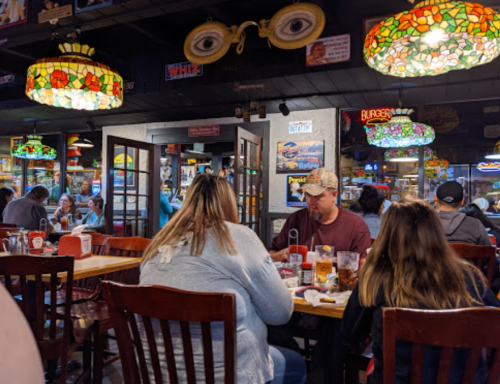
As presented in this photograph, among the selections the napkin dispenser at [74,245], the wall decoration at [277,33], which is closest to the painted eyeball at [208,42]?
the wall decoration at [277,33]

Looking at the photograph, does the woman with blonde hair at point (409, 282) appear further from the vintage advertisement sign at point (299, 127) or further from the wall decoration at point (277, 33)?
the vintage advertisement sign at point (299, 127)

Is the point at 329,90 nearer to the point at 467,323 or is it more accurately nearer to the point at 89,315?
the point at 89,315

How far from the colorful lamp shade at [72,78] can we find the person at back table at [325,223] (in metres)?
1.89

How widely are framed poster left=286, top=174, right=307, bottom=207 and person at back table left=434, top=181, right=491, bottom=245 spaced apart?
10.6 ft

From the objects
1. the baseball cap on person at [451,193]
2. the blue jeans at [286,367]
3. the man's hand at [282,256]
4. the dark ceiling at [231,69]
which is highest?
the dark ceiling at [231,69]

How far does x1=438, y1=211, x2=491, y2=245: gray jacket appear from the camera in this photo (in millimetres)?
3145

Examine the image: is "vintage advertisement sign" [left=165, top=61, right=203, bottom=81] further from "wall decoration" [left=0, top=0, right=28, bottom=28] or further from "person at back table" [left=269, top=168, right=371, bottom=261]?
"person at back table" [left=269, top=168, right=371, bottom=261]

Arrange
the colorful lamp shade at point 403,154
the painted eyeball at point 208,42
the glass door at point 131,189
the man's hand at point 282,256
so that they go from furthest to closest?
the colorful lamp shade at point 403,154 < the glass door at point 131,189 < the painted eyeball at point 208,42 < the man's hand at point 282,256

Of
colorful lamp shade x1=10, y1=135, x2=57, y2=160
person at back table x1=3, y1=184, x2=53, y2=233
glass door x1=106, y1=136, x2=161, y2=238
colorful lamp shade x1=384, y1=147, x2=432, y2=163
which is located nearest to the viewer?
person at back table x1=3, y1=184, x2=53, y2=233

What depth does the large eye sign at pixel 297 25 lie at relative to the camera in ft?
10.7

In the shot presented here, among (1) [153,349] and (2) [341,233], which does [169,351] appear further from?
(2) [341,233]

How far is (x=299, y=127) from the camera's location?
20.8 feet

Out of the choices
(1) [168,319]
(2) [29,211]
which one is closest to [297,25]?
(1) [168,319]

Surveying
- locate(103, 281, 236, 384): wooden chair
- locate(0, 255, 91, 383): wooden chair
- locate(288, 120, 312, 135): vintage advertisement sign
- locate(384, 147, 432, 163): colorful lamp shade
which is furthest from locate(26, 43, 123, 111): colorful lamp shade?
locate(384, 147, 432, 163): colorful lamp shade
